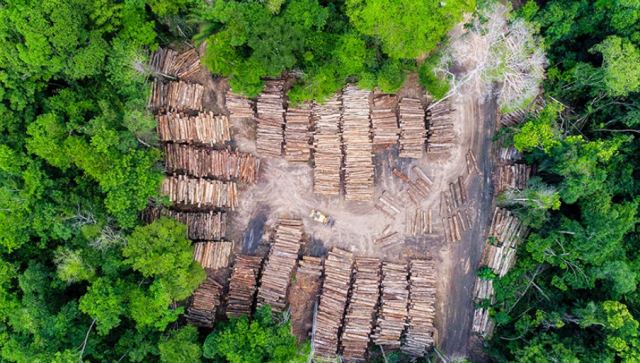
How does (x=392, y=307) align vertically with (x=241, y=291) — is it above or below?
below

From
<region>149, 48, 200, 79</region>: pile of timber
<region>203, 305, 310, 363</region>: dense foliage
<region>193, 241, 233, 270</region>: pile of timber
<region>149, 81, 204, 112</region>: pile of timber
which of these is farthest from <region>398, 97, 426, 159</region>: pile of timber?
<region>203, 305, 310, 363</region>: dense foliage

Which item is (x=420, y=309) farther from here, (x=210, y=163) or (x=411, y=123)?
(x=210, y=163)

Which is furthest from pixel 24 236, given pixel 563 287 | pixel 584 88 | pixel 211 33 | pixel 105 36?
pixel 584 88

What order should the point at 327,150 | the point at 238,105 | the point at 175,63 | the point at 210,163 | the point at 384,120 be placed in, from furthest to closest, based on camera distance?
the point at 384,120 < the point at 327,150 < the point at 210,163 < the point at 238,105 < the point at 175,63

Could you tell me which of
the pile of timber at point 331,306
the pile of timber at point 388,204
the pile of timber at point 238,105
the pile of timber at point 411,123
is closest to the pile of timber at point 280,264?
the pile of timber at point 331,306

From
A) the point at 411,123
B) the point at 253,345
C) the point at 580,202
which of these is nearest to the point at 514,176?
the point at 580,202
